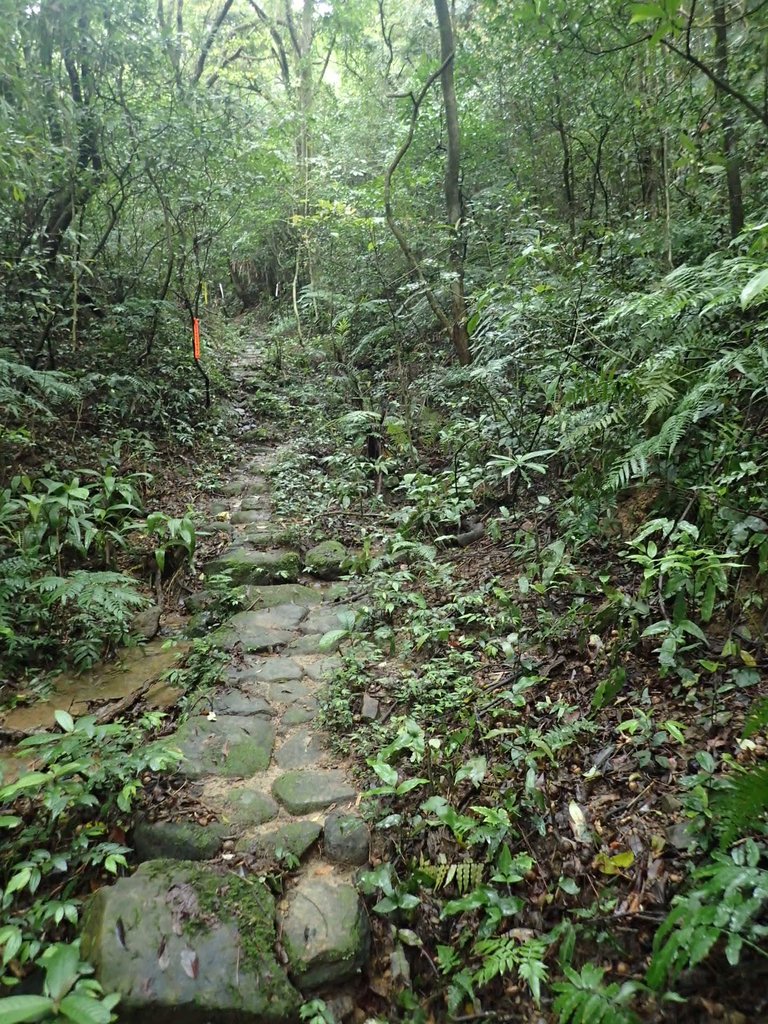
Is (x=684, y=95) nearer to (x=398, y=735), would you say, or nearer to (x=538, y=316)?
(x=538, y=316)

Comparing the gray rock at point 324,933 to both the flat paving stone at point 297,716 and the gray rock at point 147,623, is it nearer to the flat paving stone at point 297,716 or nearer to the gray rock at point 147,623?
the flat paving stone at point 297,716

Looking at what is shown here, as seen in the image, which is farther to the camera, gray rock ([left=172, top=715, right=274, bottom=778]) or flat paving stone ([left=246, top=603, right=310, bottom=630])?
flat paving stone ([left=246, top=603, right=310, bottom=630])

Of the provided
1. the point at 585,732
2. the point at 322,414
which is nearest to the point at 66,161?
the point at 322,414

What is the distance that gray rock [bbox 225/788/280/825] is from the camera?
2.83 m

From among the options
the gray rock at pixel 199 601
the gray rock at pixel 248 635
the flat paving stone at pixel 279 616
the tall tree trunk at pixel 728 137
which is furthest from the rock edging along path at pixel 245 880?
the tall tree trunk at pixel 728 137

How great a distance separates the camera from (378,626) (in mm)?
4391

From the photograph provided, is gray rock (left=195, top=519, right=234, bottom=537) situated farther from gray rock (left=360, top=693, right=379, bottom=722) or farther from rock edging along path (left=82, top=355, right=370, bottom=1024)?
gray rock (left=360, top=693, right=379, bottom=722)

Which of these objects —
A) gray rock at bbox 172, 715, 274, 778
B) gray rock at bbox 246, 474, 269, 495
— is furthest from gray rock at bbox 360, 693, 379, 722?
gray rock at bbox 246, 474, 269, 495

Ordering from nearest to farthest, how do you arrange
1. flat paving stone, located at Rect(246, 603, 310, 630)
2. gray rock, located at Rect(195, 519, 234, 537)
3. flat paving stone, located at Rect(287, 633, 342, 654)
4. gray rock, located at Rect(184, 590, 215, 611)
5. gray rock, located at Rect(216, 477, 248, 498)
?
flat paving stone, located at Rect(287, 633, 342, 654), flat paving stone, located at Rect(246, 603, 310, 630), gray rock, located at Rect(184, 590, 215, 611), gray rock, located at Rect(195, 519, 234, 537), gray rock, located at Rect(216, 477, 248, 498)

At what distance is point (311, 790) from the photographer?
3.00 metres

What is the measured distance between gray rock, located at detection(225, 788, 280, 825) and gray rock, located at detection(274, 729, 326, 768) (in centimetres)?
27

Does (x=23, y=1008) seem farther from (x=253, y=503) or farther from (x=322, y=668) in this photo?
(x=253, y=503)

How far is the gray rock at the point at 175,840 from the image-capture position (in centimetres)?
261

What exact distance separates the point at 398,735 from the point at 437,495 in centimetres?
290
